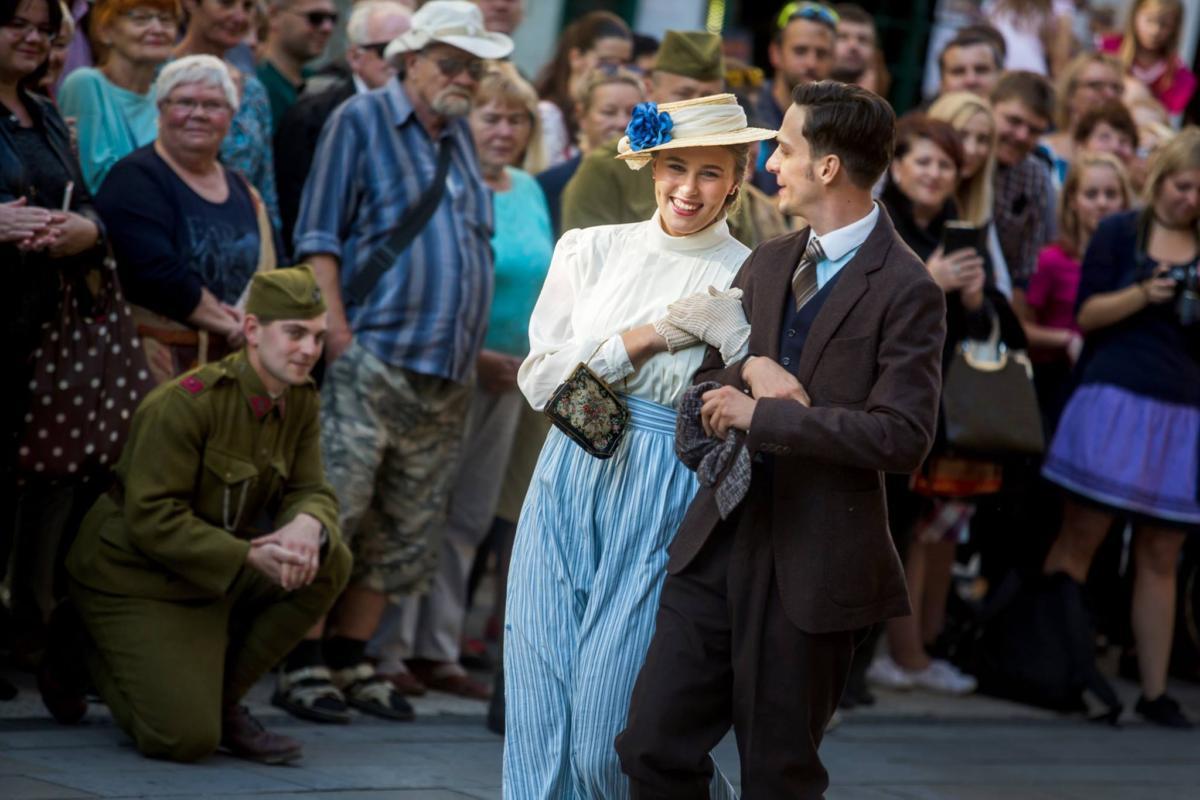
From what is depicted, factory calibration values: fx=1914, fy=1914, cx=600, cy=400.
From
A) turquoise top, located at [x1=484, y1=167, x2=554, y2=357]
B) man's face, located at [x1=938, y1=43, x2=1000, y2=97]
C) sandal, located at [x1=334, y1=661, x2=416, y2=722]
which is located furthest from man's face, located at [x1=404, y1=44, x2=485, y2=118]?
man's face, located at [x1=938, y1=43, x2=1000, y2=97]

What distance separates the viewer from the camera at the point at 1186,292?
795 cm

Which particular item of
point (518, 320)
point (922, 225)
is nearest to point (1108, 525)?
point (922, 225)

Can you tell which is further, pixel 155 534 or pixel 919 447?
pixel 155 534

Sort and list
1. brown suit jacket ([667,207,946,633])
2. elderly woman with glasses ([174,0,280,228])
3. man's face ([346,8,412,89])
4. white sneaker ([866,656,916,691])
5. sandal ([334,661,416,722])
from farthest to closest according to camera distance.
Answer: white sneaker ([866,656,916,691]), man's face ([346,8,412,89]), elderly woman with glasses ([174,0,280,228]), sandal ([334,661,416,722]), brown suit jacket ([667,207,946,633])

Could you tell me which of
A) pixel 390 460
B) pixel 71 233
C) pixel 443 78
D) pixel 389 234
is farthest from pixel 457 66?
pixel 71 233

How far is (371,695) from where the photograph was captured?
21.8 feet

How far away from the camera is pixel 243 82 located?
729 cm

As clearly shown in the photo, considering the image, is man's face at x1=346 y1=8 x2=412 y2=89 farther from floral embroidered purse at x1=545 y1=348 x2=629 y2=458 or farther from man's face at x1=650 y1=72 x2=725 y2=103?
floral embroidered purse at x1=545 y1=348 x2=629 y2=458

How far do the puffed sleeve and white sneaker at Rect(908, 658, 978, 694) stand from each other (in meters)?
3.93

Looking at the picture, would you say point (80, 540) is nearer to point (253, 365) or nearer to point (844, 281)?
point (253, 365)

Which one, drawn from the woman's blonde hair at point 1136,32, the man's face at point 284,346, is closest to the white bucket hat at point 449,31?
→ the man's face at point 284,346

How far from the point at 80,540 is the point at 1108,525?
445 cm

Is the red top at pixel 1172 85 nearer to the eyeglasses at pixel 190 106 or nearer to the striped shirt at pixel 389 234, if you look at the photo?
the striped shirt at pixel 389 234

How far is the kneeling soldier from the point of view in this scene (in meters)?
5.75
